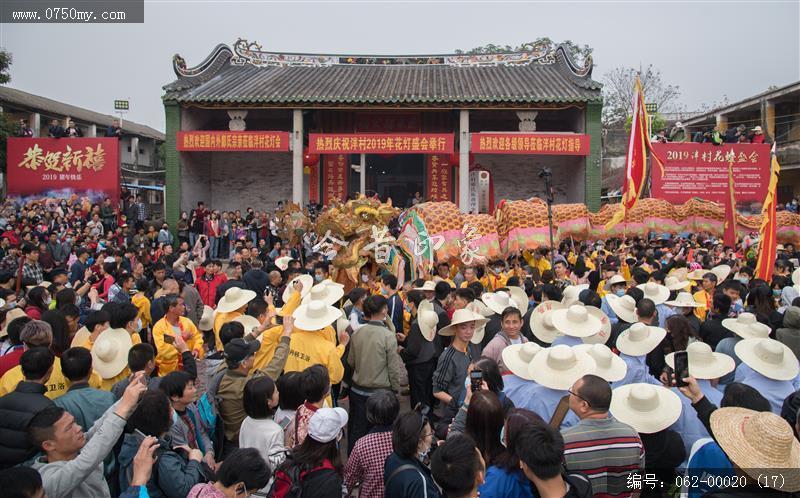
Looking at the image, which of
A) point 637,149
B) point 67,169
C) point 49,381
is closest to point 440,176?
point 637,149

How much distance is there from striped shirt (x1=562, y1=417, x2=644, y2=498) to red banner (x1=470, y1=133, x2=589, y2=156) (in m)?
12.9

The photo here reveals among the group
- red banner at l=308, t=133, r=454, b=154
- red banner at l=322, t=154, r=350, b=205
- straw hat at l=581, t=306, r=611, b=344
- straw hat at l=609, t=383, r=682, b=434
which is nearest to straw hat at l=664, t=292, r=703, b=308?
straw hat at l=581, t=306, r=611, b=344

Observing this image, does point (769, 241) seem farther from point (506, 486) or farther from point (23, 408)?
point (23, 408)

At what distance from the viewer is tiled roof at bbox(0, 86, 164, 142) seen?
18172 millimetres

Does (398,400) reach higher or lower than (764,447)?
lower

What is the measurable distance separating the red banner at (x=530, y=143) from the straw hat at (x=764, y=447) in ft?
42.7

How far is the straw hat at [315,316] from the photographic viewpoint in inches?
157

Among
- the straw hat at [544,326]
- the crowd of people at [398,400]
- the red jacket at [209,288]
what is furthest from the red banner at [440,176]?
the straw hat at [544,326]

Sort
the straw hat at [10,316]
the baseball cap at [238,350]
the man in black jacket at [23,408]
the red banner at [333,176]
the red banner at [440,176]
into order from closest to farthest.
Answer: the man in black jacket at [23,408] < the baseball cap at [238,350] < the straw hat at [10,316] < the red banner at [440,176] < the red banner at [333,176]

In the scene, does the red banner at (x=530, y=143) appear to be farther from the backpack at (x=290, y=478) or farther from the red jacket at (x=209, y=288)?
the backpack at (x=290, y=478)

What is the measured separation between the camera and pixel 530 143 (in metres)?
14.9

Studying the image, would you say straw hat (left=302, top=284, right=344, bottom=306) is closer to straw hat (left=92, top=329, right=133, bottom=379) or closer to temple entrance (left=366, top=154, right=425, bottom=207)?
straw hat (left=92, top=329, right=133, bottom=379)

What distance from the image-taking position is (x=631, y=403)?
9.62ft

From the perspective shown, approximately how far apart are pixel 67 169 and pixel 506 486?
1542cm
